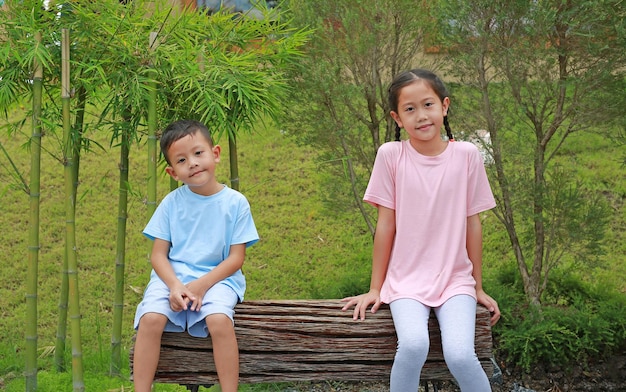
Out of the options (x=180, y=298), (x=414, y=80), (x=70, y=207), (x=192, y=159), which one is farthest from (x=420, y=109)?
(x=70, y=207)

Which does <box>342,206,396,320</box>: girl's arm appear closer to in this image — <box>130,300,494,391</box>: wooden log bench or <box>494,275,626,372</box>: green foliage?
<box>130,300,494,391</box>: wooden log bench

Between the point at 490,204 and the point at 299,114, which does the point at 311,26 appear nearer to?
the point at 299,114

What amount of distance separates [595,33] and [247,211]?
7.19ft

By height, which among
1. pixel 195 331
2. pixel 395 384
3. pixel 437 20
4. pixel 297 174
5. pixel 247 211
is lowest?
pixel 395 384

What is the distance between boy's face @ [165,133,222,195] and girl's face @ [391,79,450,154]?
76cm

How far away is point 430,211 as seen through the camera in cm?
316

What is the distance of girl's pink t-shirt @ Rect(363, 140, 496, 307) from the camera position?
10.3 feet

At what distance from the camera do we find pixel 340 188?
524 centimetres

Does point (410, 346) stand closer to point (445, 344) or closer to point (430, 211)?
point (445, 344)

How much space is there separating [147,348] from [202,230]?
1.61 feet

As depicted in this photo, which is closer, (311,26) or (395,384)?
(395,384)

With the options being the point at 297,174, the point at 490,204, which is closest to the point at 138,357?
the point at 490,204

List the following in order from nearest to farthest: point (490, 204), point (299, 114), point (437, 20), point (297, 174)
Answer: point (490, 204), point (437, 20), point (299, 114), point (297, 174)

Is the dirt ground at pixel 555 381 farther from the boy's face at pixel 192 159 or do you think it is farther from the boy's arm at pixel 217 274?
the boy's face at pixel 192 159
